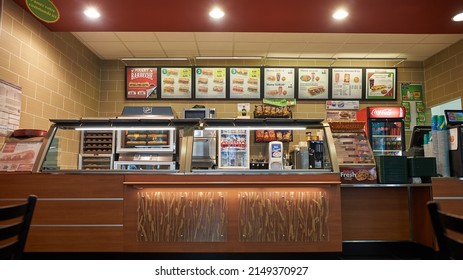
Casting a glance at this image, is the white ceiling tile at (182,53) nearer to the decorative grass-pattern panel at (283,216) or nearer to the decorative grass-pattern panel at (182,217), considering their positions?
the decorative grass-pattern panel at (182,217)

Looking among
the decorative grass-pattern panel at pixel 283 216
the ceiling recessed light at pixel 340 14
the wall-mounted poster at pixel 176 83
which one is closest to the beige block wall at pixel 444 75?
the ceiling recessed light at pixel 340 14

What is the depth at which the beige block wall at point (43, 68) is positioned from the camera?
13.7 ft

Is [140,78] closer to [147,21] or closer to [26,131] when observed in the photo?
[147,21]

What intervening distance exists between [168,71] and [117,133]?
5.88 feet

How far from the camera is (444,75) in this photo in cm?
632

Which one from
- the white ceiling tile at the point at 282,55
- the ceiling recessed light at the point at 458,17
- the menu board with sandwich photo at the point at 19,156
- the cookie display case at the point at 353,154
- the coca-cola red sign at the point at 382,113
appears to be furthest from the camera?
the white ceiling tile at the point at 282,55

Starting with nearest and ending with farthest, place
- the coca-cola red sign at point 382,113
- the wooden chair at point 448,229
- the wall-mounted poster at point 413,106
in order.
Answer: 1. the wooden chair at point 448,229
2. the coca-cola red sign at point 382,113
3. the wall-mounted poster at point 413,106

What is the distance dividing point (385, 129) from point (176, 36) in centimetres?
411

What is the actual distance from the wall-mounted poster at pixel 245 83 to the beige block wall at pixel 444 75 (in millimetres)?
3333

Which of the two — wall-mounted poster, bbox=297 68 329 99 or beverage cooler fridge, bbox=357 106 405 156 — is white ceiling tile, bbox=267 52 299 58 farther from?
beverage cooler fridge, bbox=357 106 405 156

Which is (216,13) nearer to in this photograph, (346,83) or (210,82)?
(210,82)

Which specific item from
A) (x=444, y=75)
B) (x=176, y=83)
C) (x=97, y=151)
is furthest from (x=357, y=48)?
(x=97, y=151)

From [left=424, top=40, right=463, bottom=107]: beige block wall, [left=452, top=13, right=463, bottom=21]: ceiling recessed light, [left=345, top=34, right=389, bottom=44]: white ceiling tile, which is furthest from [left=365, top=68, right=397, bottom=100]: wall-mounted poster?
[left=452, top=13, right=463, bottom=21]: ceiling recessed light

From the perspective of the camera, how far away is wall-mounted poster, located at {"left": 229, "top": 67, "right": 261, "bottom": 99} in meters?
6.74
